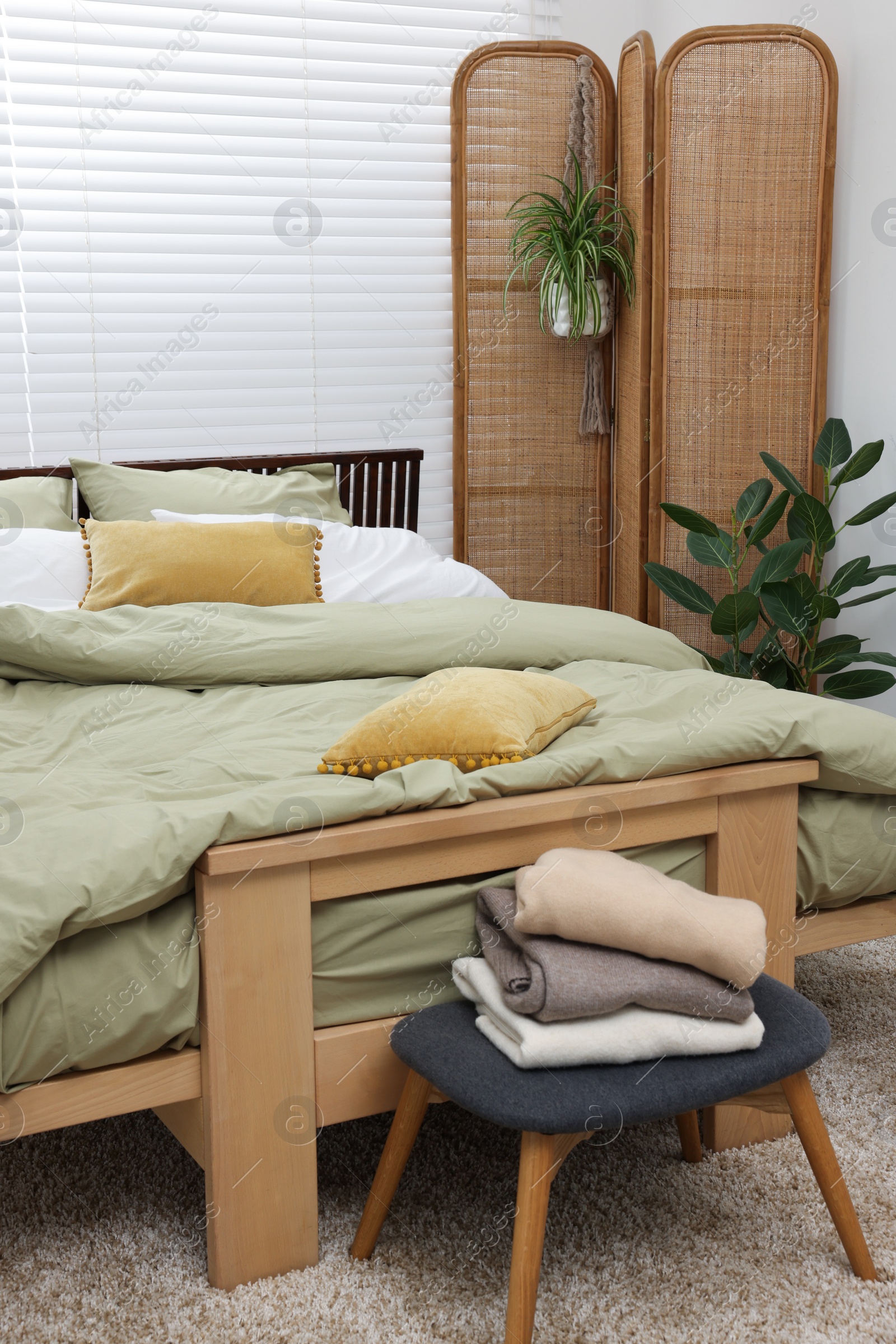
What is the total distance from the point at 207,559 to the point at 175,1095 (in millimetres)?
1506

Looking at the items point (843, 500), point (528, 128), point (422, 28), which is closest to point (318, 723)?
point (843, 500)

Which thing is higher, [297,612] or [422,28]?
[422,28]

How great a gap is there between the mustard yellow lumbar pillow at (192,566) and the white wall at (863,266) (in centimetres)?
155

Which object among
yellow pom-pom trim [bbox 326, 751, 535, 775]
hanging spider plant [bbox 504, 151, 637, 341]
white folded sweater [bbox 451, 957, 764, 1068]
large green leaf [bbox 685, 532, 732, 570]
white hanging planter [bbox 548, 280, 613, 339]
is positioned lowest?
white folded sweater [bbox 451, 957, 764, 1068]

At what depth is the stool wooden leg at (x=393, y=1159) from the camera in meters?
1.39

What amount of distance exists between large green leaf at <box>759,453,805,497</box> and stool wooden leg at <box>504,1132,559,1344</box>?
219 cm

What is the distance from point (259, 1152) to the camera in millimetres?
1360

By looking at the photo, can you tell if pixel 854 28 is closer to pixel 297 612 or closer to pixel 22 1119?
pixel 297 612

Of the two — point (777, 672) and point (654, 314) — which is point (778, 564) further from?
point (654, 314)

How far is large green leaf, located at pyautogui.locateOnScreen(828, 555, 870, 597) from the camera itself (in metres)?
2.89

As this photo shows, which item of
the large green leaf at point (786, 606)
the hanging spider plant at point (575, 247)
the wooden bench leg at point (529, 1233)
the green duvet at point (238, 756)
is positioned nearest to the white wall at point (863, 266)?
the large green leaf at point (786, 606)

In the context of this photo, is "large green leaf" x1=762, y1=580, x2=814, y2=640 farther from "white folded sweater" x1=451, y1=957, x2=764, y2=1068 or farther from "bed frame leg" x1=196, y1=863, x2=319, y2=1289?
"bed frame leg" x1=196, y1=863, x2=319, y2=1289

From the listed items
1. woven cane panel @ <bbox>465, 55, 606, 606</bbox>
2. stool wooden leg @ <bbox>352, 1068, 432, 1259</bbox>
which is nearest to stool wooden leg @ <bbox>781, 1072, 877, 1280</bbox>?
stool wooden leg @ <bbox>352, 1068, 432, 1259</bbox>

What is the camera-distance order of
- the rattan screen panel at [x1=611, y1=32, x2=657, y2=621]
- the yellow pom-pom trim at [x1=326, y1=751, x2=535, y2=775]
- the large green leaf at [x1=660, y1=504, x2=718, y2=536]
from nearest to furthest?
the yellow pom-pom trim at [x1=326, y1=751, x2=535, y2=775] → the large green leaf at [x1=660, y1=504, x2=718, y2=536] → the rattan screen panel at [x1=611, y1=32, x2=657, y2=621]
